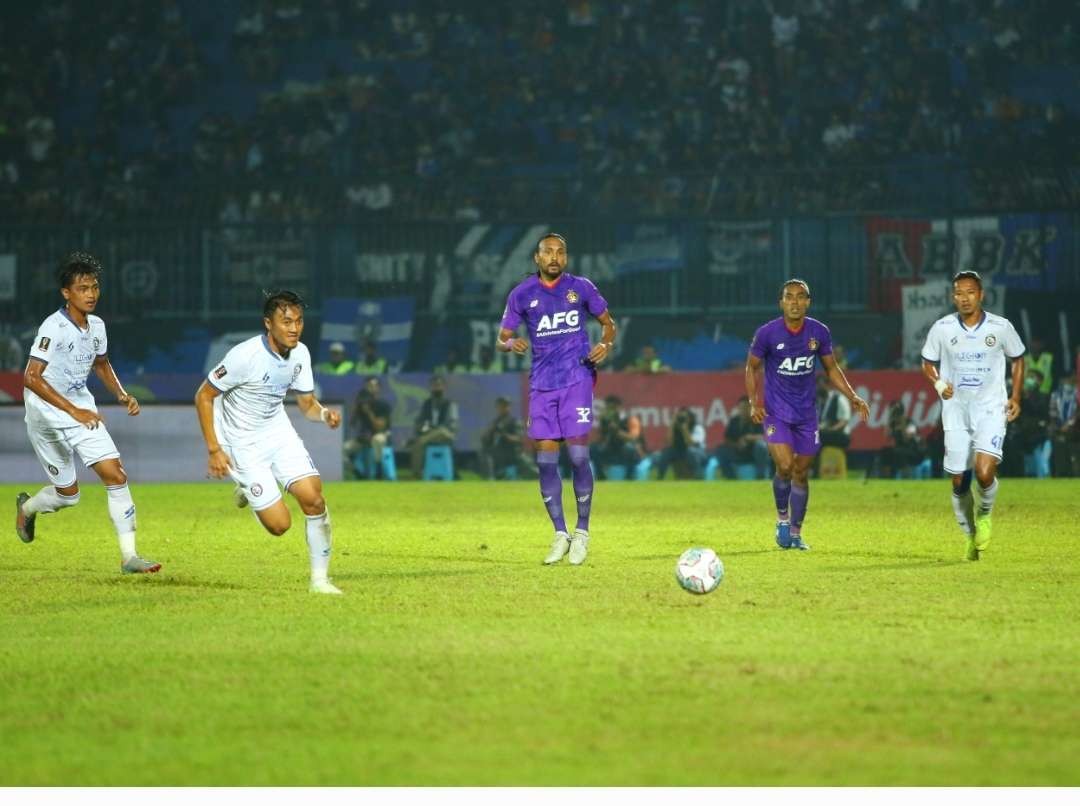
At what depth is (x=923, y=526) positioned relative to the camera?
1574 centimetres

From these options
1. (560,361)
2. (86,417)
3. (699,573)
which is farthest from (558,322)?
(86,417)

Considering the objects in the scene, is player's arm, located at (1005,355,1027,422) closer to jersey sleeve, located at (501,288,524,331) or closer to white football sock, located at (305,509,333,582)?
jersey sleeve, located at (501,288,524,331)

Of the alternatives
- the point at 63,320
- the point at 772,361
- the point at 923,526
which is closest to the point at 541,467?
the point at 772,361

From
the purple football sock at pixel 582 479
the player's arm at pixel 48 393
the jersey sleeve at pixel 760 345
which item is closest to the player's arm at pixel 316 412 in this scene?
the player's arm at pixel 48 393

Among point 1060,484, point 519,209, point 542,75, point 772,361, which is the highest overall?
point 542,75

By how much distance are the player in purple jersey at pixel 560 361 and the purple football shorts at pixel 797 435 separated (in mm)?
2337

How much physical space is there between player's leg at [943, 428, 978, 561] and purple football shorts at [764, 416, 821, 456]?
1698mm

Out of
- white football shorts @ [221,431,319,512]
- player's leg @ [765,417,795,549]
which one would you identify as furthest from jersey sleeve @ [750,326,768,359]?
white football shorts @ [221,431,319,512]

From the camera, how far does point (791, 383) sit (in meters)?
14.4

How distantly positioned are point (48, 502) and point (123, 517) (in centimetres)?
126

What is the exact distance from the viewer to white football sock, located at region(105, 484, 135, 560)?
11820mm

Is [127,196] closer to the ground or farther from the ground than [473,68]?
closer to the ground
